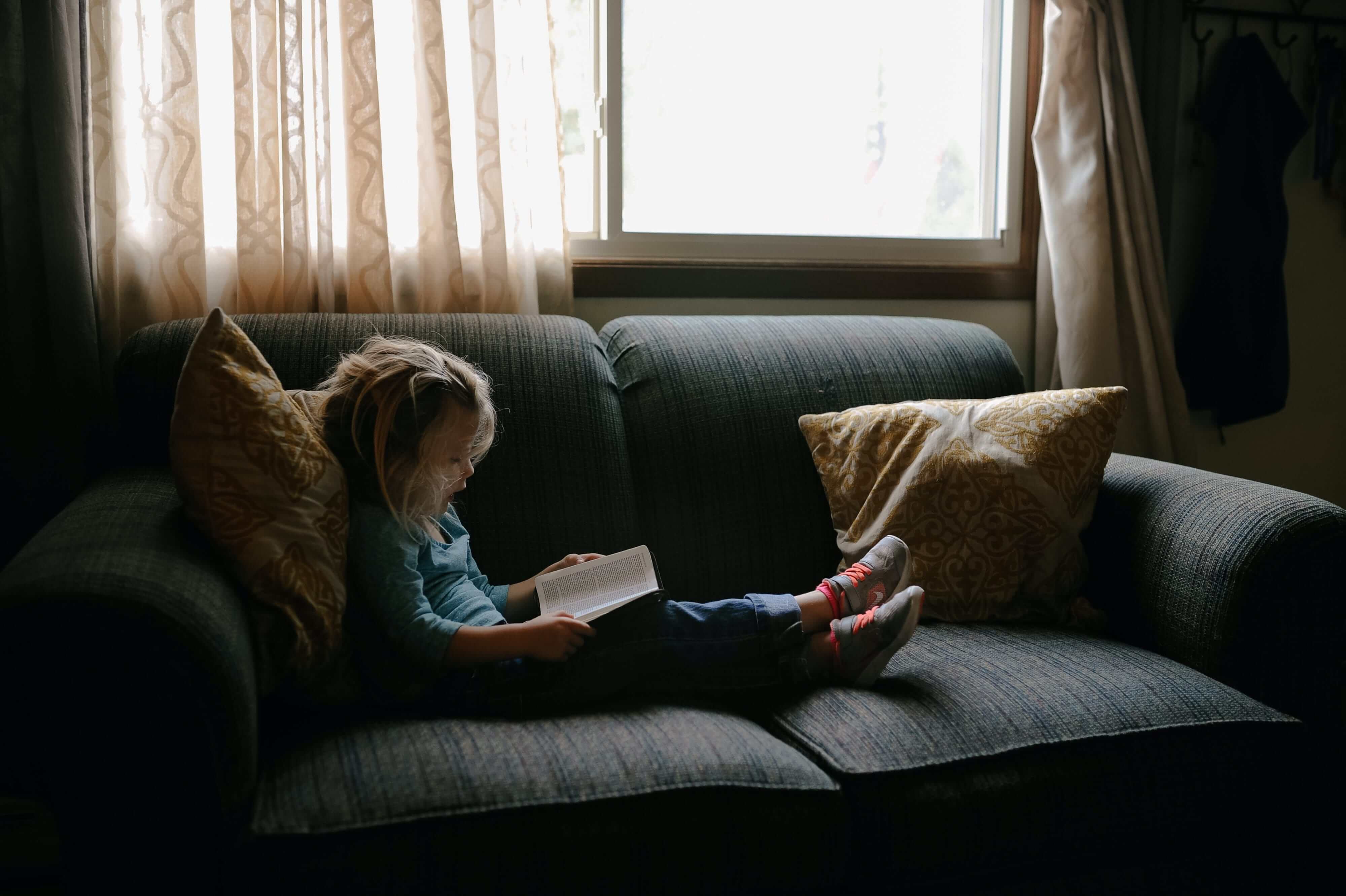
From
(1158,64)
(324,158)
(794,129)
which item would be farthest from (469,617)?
(1158,64)

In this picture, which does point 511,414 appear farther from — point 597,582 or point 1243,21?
point 1243,21

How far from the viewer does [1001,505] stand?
5.22 ft

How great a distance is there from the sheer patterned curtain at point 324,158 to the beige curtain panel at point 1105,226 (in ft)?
4.02

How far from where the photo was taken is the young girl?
1.27m

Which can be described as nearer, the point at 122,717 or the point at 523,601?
the point at 122,717

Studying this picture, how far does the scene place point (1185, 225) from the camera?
8.51ft

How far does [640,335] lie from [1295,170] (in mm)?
1996

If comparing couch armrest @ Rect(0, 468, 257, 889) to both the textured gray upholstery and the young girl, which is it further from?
the textured gray upholstery

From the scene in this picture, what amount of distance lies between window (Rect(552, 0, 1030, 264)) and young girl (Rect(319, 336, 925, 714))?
100 cm

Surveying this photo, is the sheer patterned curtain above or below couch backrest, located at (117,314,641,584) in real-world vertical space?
above

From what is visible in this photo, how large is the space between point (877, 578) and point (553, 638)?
535 millimetres

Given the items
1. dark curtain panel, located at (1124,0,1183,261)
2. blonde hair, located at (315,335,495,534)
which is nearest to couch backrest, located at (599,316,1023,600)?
blonde hair, located at (315,335,495,534)

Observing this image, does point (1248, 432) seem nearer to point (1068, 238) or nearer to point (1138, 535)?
point (1068, 238)

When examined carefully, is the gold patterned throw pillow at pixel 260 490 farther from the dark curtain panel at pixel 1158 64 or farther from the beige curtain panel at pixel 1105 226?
the dark curtain panel at pixel 1158 64
